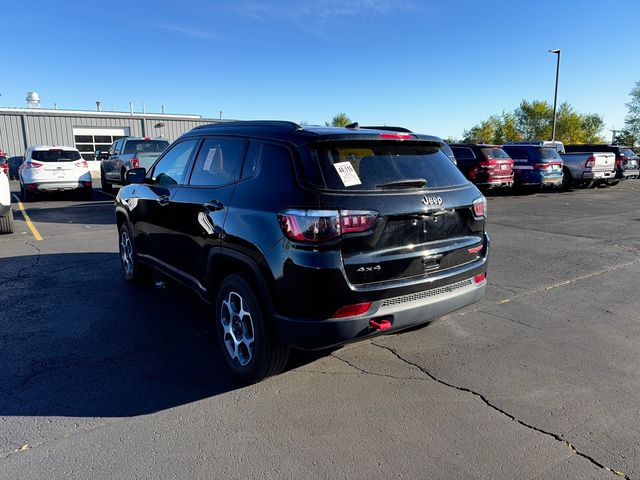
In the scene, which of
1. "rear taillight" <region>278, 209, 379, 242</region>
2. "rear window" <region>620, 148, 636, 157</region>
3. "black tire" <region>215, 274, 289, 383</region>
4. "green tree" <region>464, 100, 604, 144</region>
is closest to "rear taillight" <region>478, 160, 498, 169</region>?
"rear window" <region>620, 148, 636, 157</region>

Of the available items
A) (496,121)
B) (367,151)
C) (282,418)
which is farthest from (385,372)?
(496,121)

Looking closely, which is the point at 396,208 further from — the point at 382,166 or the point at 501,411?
the point at 501,411

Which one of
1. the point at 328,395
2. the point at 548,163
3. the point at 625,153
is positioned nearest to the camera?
the point at 328,395

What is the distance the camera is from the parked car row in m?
16.3

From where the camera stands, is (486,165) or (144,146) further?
(486,165)

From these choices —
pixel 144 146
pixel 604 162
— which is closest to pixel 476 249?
pixel 144 146

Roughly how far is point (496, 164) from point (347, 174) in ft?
48.0

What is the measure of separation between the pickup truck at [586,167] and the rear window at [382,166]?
1880 cm

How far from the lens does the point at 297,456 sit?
2.64m

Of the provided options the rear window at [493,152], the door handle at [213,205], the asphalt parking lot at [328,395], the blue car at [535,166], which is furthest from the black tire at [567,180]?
the door handle at [213,205]

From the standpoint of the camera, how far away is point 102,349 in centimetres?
401

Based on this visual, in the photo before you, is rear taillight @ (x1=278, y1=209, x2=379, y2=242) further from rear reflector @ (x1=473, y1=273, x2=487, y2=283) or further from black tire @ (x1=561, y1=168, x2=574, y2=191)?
black tire @ (x1=561, y1=168, x2=574, y2=191)

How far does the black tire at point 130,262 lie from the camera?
5.59m

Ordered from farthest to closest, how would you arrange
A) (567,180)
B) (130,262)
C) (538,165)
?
(567,180), (538,165), (130,262)
